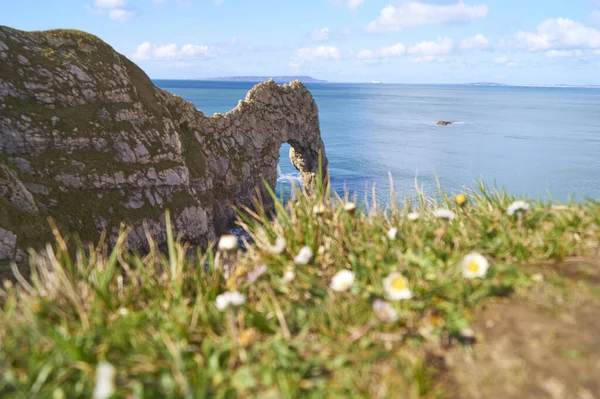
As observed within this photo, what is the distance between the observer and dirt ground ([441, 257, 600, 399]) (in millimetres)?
2891

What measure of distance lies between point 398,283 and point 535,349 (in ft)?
3.69

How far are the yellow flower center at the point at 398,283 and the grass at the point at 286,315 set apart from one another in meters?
0.15

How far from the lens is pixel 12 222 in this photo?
23.6 meters

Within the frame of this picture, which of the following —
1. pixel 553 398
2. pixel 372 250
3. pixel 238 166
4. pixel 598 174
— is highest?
pixel 372 250

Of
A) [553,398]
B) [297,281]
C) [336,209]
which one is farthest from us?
[336,209]

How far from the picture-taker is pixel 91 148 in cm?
3194

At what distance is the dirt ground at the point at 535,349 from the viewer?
2.89 metres

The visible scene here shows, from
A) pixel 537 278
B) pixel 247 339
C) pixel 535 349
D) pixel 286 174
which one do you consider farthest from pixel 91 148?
pixel 286 174

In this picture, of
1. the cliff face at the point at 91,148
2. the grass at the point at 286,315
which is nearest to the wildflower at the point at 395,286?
the grass at the point at 286,315

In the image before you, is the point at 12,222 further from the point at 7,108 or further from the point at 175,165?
the point at 175,165

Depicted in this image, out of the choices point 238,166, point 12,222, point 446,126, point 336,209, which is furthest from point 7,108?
point 446,126

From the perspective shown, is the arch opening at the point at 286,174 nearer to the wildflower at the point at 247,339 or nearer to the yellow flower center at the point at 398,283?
the yellow flower center at the point at 398,283

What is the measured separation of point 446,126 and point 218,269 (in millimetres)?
136854

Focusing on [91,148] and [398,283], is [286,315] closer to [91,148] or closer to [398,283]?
[398,283]
